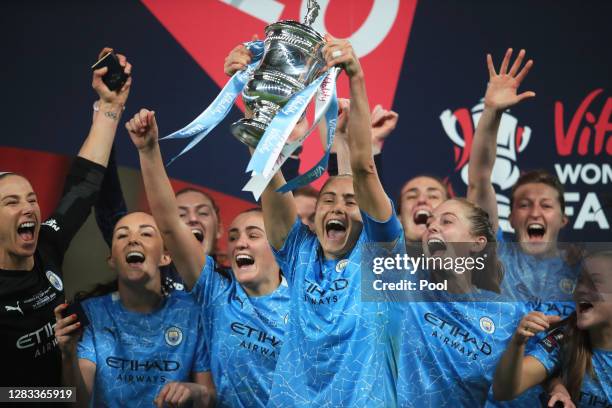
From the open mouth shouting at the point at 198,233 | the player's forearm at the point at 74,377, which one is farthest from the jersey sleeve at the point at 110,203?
the player's forearm at the point at 74,377

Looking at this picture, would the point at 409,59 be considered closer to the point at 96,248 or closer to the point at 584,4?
the point at 584,4

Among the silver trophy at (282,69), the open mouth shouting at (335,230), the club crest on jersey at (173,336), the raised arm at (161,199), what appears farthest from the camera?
the club crest on jersey at (173,336)

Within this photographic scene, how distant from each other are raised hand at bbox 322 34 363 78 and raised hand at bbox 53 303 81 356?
1206 mm

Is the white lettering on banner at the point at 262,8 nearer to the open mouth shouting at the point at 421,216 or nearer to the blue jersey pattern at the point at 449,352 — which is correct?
the open mouth shouting at the point at 421,216

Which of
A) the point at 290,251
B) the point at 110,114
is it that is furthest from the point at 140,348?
the point at 110,114

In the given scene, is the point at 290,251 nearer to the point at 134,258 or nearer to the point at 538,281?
the point at 134,258

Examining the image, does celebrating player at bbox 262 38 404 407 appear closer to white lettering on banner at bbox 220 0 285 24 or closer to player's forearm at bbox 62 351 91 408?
player's forearm at bbox 62 351 91 408

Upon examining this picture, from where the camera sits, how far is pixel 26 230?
11.8 ft

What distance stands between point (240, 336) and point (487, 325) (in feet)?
2.76

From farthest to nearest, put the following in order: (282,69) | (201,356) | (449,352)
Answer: (201,356) → (449,352) → (282,69)

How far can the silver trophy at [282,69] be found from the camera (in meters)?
3.00

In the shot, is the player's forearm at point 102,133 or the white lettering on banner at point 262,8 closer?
the player's forearm at point 102,133

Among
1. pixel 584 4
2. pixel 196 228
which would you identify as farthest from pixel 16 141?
pixel 584 4

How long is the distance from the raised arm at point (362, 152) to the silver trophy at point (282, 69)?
168mm
